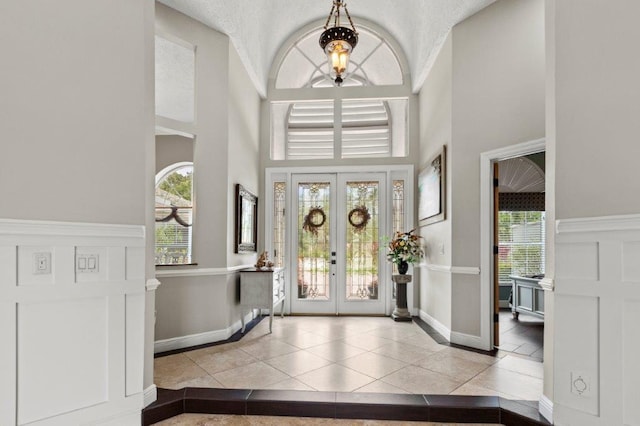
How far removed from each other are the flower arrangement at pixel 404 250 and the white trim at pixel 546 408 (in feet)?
8.10

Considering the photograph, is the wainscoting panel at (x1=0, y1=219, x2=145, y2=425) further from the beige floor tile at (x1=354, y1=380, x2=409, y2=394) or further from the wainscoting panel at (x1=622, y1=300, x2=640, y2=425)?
the wainscoting panel at (x1=622, y1=300, x2=640, y2=425)

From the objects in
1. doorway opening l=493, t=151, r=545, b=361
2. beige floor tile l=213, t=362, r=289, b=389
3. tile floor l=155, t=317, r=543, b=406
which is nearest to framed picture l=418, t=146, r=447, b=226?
doorway opening l=493, t=151, r=545, b=361

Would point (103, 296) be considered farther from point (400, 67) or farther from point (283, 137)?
point (400, 67)

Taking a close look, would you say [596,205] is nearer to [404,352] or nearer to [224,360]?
[404,352]

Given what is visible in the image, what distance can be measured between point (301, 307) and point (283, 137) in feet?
8.81

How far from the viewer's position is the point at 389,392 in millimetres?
2500

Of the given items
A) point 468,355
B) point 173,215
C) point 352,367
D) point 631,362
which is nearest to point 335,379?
point 352,367

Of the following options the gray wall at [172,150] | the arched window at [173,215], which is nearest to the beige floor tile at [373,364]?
the arched window at [173,215]

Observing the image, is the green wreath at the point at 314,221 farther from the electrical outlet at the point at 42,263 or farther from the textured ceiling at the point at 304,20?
the electrical outlet at the point at 42,263

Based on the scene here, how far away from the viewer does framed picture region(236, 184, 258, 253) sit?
165 inches

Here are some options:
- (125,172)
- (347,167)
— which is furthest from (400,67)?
(125,172)

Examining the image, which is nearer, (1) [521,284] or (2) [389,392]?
(2) [389,392]

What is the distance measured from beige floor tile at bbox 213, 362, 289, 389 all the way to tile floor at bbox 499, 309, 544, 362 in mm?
2407

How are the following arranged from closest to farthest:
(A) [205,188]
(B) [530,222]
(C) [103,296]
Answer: (C) [103,296] < (A) [205,188] < (B) [530,222]
